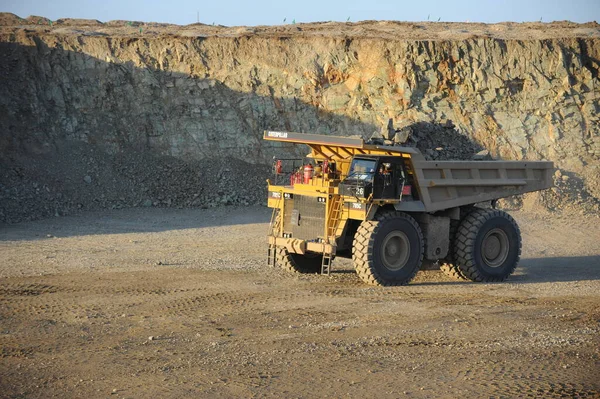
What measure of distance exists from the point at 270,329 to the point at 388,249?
391cm

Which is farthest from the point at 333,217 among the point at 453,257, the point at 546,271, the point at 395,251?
the point at 546,271

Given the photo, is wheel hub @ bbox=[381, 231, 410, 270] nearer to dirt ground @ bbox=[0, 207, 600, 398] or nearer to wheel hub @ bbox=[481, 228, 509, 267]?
dirt ground @ bbox=[0, 207, 600, 398]

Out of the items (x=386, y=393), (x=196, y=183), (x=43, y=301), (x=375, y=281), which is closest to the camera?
(x=386, y=393)

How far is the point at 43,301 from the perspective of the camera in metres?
12.3

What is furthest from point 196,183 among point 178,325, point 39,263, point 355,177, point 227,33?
point 178,325

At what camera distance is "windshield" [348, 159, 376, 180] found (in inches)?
552

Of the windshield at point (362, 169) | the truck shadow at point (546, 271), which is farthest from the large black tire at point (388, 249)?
the windshield at point (362, 169)

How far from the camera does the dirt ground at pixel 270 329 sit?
870cm

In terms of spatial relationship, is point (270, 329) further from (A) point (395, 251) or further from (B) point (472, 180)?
(B) point (472, 180)

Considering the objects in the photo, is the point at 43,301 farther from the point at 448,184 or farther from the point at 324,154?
the point at 448,184

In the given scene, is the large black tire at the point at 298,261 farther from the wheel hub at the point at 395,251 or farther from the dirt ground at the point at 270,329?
the wheel hub at the point at 395,251

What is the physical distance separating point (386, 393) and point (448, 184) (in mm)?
7011

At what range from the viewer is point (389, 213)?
46.5 ft

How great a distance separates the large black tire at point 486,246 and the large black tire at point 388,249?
108 cm
